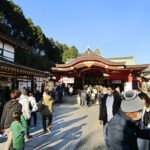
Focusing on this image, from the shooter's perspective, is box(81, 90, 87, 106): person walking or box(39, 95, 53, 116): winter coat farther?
box(81, 90, 87, 106): person walking

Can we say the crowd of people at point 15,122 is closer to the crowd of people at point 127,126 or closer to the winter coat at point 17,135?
the winter coat at point 17,135

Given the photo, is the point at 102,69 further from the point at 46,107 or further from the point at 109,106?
the point at 109,106

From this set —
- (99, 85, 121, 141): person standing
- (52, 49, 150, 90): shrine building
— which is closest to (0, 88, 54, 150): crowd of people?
(99, 85, 121, 141): person standing

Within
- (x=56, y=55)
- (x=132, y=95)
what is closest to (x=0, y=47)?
(x=132, y=95)

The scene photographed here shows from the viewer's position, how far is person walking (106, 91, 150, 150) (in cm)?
136

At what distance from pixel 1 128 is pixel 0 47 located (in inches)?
432

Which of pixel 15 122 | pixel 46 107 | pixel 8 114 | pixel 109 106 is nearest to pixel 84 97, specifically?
pixel 46 107

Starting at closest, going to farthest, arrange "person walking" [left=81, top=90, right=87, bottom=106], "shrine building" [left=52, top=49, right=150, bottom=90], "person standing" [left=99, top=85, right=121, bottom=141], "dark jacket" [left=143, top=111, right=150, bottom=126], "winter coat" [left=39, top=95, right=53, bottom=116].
Answer: "dark jacket" [left=143, top=111, right=150, bottom=126]
"person standing" [left=99, top=85, right=121, bottom=141]
"winter coat" [left=39, top=95, right=53, bottom=116]
"person walking" [left=81, top=90, right=87, bottom=106]
"shrine building" [left=52, top=49, right=150, bottom=90]

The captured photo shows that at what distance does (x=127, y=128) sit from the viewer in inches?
54.4

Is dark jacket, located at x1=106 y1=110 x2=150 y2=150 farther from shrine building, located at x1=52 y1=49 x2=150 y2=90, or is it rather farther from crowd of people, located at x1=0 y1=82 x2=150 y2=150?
shrine building, located at x1=52 y1=49 x2=150 y2=90

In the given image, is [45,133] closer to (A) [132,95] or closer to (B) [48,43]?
(A) [132,95]

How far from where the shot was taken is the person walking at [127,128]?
1359 mm

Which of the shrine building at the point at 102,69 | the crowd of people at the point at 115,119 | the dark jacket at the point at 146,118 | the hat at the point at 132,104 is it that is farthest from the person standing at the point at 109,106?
the shrine building at the point at 102,69

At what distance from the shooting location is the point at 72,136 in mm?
4844
